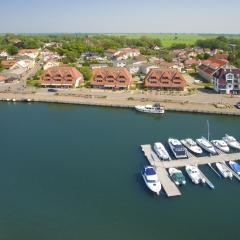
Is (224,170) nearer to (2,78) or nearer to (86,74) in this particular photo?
(86,74)

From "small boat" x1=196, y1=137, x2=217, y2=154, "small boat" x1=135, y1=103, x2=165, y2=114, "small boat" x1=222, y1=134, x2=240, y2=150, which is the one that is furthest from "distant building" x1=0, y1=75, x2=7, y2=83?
"small boat" x1=222, y1=134, x2=240, y2=150

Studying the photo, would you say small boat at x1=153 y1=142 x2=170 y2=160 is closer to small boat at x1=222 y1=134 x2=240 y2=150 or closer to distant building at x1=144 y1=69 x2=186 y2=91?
small boat at x1=222 y1=134 x2=240 y2=150

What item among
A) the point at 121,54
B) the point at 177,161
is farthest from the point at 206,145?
the point at 121,54

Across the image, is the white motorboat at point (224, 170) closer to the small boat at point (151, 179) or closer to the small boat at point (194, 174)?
the small boat at point (194, 174)

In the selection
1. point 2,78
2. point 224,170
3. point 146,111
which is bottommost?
point 146,111

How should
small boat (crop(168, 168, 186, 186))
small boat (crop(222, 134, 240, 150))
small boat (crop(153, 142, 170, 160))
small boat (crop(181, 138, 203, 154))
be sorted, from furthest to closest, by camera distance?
small boat (crop(222, 134, 240, 150)), small boat (crop(181, 138, 203, 154)), small boat (crop(153, 142, 170, 160)), small boat (crop(168, 168, 186, 186))

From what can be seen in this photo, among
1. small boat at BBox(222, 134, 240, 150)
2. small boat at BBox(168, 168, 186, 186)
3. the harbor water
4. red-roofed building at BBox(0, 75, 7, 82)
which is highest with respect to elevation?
red-roofed building at BBox(0, 75, 7, 82)

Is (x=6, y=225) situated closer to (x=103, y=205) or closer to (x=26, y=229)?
(x=26, y=229)
